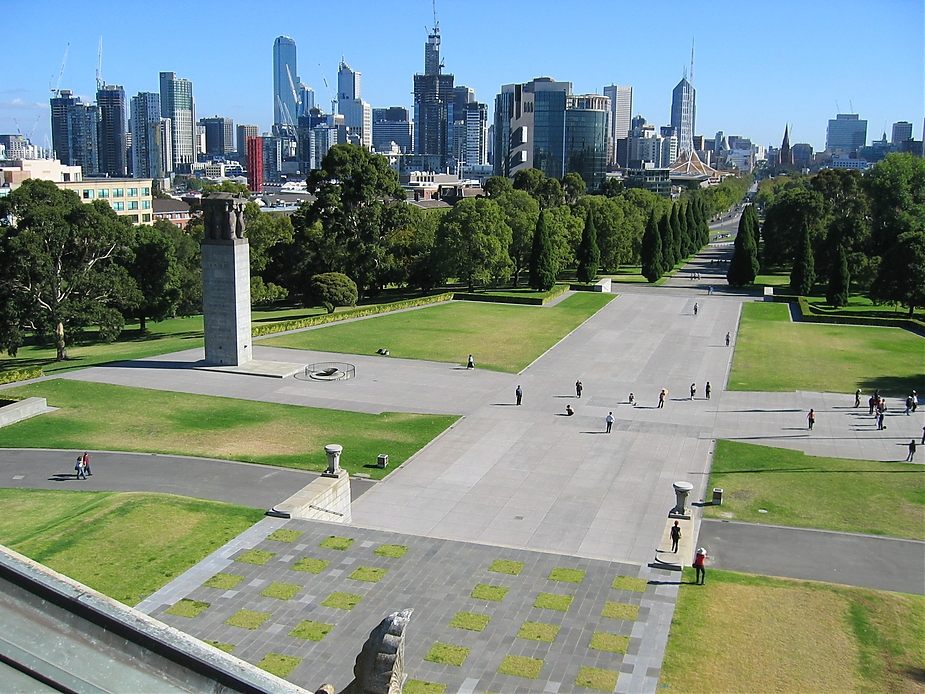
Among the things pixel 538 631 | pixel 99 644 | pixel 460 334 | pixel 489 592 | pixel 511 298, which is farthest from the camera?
pixel 511 298

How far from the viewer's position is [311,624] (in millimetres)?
18047

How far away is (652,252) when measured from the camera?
80.2m

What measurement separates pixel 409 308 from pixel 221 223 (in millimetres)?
24443

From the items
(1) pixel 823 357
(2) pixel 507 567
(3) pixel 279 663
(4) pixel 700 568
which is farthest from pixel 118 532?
(1) pixel 823 357

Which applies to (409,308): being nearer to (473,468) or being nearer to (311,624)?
(473,468)

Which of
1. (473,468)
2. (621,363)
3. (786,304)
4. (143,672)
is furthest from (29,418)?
(786,304)

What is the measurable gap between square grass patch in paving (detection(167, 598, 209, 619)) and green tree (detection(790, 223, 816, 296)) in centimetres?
6471

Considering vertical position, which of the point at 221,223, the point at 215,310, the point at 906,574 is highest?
the point at 221,223

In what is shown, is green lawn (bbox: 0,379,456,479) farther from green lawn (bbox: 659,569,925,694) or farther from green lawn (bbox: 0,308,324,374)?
green lawn (bbox: 659,569,925,694)

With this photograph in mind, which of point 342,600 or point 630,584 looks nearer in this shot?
point 342,600

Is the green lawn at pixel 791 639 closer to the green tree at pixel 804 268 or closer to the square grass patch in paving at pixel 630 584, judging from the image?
the square grass patch in paving at pixel 630 584

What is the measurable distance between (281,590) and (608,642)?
712cm

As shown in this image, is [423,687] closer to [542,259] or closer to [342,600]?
[342,600]

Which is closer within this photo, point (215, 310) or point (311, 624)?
point (311, 624)
